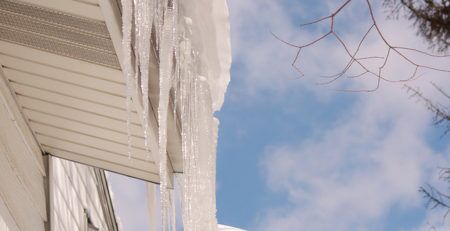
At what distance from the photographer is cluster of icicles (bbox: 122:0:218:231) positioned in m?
3.55

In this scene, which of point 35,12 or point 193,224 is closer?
point 35,12

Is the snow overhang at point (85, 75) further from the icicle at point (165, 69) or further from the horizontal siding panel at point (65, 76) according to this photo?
the icicle at point (165, 69)

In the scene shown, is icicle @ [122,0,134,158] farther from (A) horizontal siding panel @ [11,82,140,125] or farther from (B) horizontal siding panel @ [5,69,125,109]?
(A) horizontal siding panel @ [11,82,140,125]

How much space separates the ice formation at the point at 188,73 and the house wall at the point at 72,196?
1.37 meters

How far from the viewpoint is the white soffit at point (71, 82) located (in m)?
3.95

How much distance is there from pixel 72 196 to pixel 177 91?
8.77 ft

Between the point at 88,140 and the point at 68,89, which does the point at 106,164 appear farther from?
the point at 68,89

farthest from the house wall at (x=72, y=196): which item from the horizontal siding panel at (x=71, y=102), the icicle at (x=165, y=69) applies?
the icicle at (x=165, y=69)

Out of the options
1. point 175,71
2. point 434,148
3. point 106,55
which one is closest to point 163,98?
point 175,71

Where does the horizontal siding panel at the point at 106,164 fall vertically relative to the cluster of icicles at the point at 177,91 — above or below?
above

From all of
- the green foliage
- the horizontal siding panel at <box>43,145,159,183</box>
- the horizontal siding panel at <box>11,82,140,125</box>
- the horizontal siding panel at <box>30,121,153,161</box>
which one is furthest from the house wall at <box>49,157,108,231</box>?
the green foliage

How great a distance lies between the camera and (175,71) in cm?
393

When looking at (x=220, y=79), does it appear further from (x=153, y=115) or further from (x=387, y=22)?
(x=387, y=22)

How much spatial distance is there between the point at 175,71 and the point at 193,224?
1.18m
